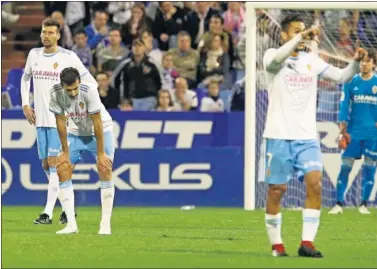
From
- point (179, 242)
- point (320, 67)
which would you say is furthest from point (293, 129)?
point (179, 242)

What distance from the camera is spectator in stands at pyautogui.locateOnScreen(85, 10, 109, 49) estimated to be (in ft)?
67.6

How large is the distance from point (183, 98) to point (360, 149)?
3.36 meters

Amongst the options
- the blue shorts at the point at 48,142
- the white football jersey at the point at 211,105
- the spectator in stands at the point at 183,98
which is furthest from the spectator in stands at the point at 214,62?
the blue shorts at the point at 48,142

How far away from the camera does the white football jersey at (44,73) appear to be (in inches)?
572

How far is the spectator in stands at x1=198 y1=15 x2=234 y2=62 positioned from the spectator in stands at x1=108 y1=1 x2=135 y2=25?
1.35 m

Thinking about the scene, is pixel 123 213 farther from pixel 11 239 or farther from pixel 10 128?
pixel 11 239

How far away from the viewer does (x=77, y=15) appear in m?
20.8

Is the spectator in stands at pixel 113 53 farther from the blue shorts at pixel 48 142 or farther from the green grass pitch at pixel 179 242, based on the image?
the blue shorts at pixel 48 142

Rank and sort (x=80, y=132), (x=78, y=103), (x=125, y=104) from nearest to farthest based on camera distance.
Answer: (x=78, y=103) → (x=80, y=132) → (x=125, y=104)

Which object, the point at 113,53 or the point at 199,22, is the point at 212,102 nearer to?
the point at 199,22

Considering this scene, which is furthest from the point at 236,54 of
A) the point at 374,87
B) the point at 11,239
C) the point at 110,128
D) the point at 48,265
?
the point at 48,265

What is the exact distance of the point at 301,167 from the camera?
Answer: 10648mm

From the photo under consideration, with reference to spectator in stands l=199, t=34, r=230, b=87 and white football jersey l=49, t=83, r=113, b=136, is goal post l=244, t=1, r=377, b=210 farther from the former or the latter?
white football jersey l=49, t=83, r=113, b=136

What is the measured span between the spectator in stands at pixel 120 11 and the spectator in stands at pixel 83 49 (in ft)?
2.19
